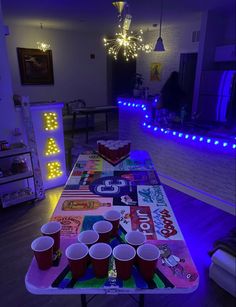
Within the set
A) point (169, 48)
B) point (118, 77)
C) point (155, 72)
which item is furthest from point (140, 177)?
point (118, 77)

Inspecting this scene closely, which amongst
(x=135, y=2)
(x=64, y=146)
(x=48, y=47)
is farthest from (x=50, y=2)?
(x=48, y=47)

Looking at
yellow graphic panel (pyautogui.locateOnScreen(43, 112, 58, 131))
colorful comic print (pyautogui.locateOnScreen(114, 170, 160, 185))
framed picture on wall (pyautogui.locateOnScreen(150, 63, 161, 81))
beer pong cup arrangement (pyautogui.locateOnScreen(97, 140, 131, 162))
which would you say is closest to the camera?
colorful comic print (pyautogui.locateOnScreen(114, 170, 160, 185))

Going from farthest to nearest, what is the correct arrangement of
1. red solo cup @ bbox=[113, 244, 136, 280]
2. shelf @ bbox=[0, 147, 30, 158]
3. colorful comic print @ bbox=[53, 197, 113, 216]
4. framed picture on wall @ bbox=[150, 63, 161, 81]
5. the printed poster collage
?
framed picture on wall @ bbox=[150, 63, 161, 81] → shelf @ bbox=[0, 147, 30, 158] → colorful comic print @ bbox=[53, 197, 113, 216] → the printed poster collage → red solo cup @ bbox=[113, 244, 136, 280]

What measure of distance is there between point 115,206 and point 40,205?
1.93 meters

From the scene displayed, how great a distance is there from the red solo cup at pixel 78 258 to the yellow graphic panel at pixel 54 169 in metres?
2.54

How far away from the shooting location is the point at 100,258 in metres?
0.85

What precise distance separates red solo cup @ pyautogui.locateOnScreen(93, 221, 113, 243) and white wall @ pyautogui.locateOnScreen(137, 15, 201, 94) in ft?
16.4

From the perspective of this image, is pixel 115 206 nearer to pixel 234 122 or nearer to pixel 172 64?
pixel 234 122

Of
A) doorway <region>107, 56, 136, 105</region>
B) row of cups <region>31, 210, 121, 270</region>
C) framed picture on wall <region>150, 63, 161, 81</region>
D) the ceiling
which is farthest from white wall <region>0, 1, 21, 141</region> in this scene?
doorway <region>107, 56, 136, 105</region>

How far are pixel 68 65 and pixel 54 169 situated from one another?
178 inches

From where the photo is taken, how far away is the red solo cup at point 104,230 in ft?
3.31

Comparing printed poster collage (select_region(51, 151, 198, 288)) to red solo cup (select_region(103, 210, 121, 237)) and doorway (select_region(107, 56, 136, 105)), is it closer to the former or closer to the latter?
red solo cup (select_region(103, 210, 121, 237))

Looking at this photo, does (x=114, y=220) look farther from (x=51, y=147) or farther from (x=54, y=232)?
(x=51, y=147)

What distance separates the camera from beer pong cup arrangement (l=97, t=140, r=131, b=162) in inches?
78.5
